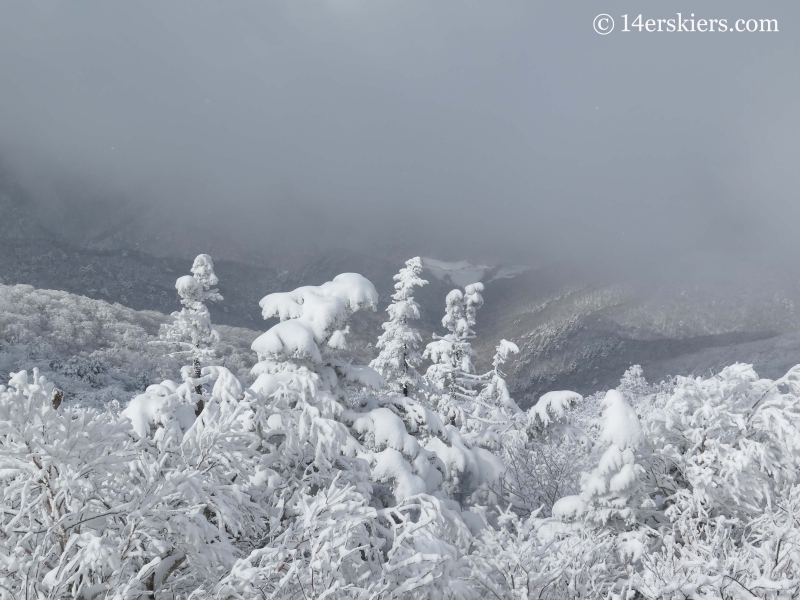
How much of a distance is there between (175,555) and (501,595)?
11.0ft

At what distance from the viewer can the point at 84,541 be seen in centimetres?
299

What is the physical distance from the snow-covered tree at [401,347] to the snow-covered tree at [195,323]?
220 inches

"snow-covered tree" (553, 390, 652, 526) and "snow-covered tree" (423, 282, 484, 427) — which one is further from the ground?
"snow-covered tree" (553, 390, 652, 526)

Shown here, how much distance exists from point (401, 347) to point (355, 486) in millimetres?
9501

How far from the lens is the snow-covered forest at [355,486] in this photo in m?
3.27

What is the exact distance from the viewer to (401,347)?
1581 cm

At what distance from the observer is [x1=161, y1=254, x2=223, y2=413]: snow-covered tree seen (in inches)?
555

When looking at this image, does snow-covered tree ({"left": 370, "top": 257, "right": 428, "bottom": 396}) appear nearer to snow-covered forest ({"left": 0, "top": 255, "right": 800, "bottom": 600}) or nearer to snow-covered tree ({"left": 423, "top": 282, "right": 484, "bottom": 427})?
snow-covered forest ({"left": 0, "top": 255, "right": 800, "bottom": 600})

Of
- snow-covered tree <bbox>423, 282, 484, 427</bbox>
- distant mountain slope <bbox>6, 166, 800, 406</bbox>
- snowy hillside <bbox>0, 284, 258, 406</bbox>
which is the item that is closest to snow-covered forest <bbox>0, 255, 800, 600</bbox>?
snow-covered tree <bbox>423, 282, 484, 427</bbox>

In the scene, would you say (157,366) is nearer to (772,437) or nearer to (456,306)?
(456,306)

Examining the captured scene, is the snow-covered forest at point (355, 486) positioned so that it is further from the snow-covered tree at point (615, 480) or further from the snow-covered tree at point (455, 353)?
the snow-covered tree at point (455, 353)

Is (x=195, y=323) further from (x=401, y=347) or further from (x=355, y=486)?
(x=355, y=486)

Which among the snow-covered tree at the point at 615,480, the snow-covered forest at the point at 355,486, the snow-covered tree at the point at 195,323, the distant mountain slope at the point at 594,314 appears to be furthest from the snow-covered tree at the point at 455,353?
the distant mountain slope at the point at 594,314

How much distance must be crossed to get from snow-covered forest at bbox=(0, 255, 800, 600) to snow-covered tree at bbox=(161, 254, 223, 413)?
0.29 ft
